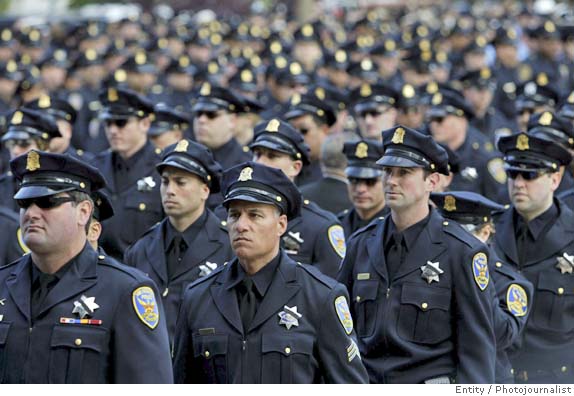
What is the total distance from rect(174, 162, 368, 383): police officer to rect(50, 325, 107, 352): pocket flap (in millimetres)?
697

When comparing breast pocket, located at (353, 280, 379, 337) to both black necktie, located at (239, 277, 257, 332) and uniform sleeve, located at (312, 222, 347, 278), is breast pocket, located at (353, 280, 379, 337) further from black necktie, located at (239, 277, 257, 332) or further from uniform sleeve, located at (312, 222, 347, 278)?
uniform sleeve, located at (312, 222, 347, 278)

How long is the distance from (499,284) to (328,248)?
1.38 m

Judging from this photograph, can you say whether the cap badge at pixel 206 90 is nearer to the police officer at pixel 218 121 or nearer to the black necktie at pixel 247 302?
the police officer at pixel 218 121

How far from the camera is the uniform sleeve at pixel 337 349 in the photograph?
6598mm

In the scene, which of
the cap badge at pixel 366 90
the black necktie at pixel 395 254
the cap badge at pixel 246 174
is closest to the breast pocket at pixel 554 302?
the black necktie at pixel 395 254

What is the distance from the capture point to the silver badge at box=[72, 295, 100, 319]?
6.16 m

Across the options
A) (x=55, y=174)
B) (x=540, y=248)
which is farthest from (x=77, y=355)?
(x=540, y=248)

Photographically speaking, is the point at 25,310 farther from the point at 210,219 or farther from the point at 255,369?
the point at 210,219

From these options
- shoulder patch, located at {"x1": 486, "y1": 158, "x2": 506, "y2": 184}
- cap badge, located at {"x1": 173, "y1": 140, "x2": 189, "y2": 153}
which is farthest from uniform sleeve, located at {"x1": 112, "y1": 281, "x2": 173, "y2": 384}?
shoulder patch, located at {"x1": 486, "y1": 158, "x2": 506, "y2": 184}

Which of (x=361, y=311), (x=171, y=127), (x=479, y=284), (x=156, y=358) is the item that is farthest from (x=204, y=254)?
(x=171, y=127)

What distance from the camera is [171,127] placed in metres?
12.7

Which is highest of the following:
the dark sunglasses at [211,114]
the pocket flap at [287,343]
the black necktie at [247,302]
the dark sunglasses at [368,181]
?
the dark sunglasses at [211,114]

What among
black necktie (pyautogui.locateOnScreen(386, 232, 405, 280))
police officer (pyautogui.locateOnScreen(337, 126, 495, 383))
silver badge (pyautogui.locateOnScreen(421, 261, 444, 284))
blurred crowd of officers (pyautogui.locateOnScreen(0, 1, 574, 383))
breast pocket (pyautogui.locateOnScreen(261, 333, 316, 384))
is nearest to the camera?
blurred crowd of officers (pyautogui.locateOnScreen(0, 1, 574, 383))

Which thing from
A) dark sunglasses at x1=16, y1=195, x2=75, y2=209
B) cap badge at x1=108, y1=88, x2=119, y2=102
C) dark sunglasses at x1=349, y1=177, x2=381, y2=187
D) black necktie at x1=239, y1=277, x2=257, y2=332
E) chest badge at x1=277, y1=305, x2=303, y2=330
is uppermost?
cap badge at x1=108, y1=88, x2=119, y2=102
